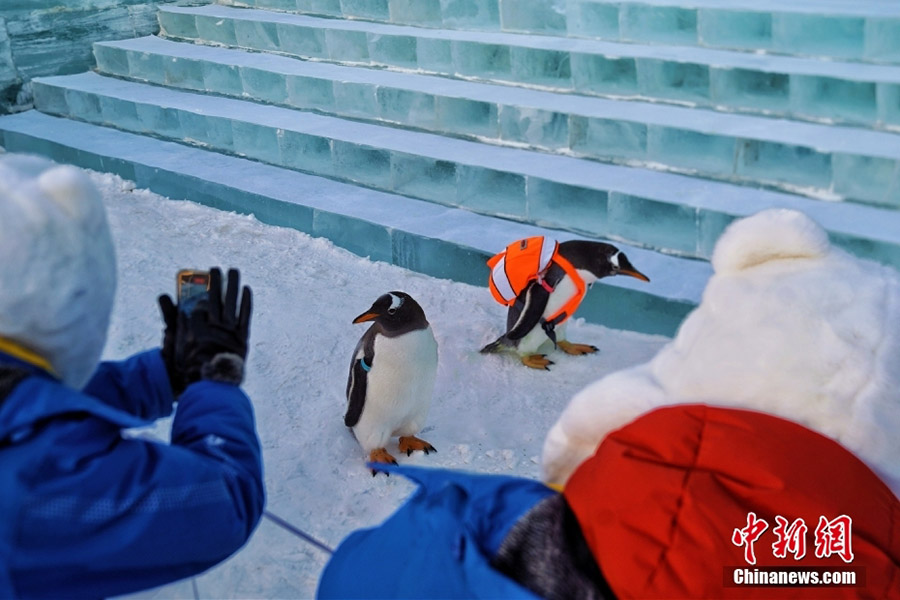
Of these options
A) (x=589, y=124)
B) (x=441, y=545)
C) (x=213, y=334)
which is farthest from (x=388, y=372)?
(x=589, y=124)

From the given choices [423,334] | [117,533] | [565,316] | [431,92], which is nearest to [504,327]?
[565,316]

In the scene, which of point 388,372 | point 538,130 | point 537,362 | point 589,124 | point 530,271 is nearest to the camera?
point 388,372

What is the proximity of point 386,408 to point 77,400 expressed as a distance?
1.34 meters

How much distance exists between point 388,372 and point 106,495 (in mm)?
1312

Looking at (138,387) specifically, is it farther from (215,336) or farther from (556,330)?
(556,330)

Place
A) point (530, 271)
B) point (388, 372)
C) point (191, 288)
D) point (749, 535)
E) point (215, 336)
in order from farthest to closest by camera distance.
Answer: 1. point (530, 271)
2. point (388, 372)
3. point (191, 288)
4. point (215, 336)
5. point (749, 535)

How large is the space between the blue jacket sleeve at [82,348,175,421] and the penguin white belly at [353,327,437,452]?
0.91m

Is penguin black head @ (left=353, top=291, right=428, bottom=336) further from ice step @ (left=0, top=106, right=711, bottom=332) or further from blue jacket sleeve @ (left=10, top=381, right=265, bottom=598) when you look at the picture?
blue jacket sleeve @ (left=10, top=381, right=265, bottom=598)

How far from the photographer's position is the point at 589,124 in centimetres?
355

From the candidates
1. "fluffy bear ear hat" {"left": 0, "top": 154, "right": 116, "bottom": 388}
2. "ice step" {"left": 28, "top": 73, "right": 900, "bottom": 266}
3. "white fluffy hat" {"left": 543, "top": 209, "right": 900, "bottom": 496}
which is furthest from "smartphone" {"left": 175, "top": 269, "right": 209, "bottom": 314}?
"ice step" {"left": 28, "top": 73, "right": 900, "bottom": 266}

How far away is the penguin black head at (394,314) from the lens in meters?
2.27

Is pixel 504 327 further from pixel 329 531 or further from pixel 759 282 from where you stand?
pixel 759 282

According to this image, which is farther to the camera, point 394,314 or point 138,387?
Answer: point 394,314

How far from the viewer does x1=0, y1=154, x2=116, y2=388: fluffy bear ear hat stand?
94 centimetres
